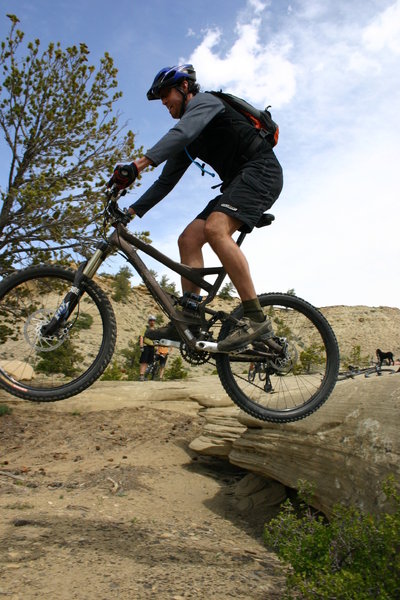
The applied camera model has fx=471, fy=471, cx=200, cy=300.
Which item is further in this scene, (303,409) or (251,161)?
(303,409)

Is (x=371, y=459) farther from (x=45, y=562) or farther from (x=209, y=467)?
(x=209, y=467)

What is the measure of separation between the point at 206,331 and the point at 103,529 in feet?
9.59

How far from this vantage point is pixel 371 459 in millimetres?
4711

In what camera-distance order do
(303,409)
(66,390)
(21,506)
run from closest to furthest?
(66,390), (303,409), (21,506)

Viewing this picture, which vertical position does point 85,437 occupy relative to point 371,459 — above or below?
below

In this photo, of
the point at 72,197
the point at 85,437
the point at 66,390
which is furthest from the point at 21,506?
the point at 72,197

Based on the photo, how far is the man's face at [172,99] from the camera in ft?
13.3

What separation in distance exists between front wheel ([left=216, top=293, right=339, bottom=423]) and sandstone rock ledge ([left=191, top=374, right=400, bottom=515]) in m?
0.59

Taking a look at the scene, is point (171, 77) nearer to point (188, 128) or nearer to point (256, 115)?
point (188, 128)

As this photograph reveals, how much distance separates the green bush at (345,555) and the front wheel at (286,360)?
1.02 m

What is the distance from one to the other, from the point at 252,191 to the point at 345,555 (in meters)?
3.27

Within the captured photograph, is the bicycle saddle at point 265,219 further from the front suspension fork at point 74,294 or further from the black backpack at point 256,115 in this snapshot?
the front suspension fork at point 74,294

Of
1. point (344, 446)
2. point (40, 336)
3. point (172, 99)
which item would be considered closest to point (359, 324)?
point (344, 446)

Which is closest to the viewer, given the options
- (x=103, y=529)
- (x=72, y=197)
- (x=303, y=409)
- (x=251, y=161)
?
(x=251, y=161)
